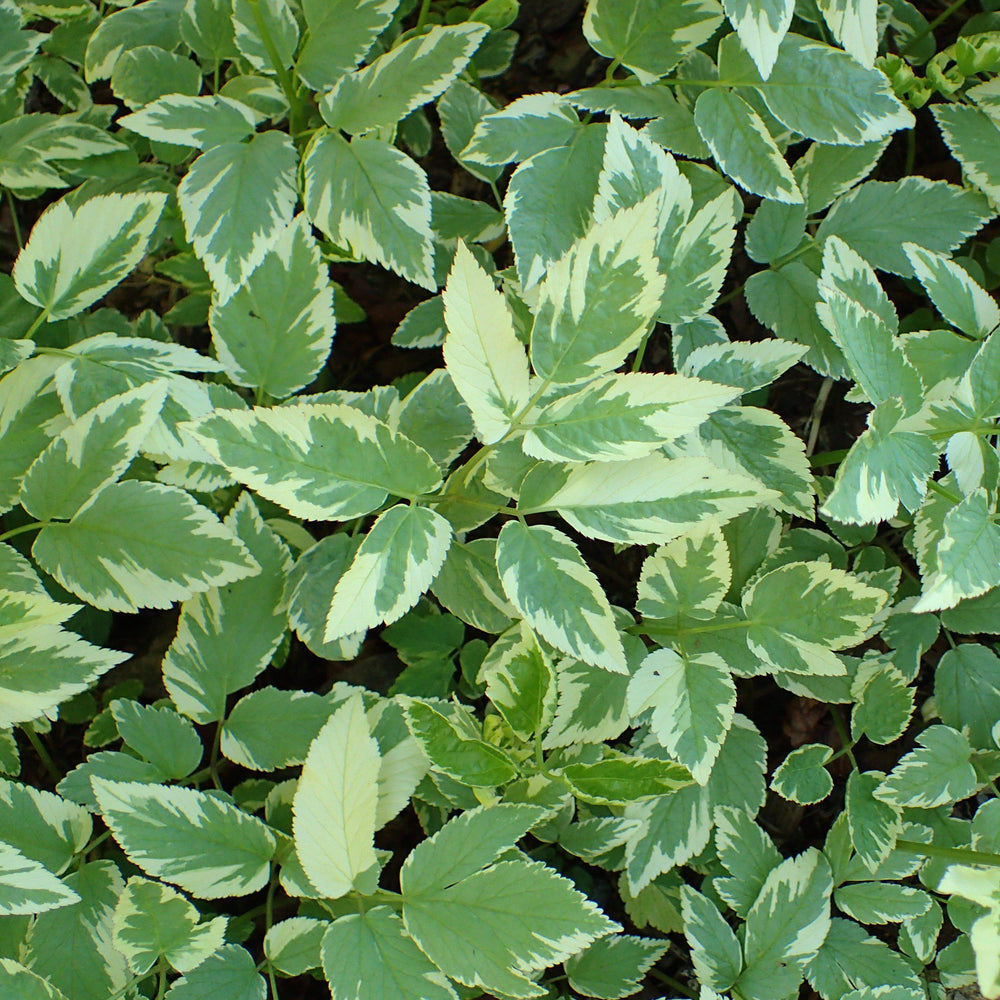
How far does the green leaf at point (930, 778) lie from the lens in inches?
59.9

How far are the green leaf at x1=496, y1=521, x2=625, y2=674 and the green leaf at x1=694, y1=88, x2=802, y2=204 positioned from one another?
76 cm

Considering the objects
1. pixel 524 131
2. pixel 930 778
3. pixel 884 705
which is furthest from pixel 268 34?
pixel 930 778

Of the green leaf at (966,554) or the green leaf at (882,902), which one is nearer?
the green leaf at (966,554)

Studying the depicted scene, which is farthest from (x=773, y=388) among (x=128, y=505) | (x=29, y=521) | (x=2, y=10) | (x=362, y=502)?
(x=2, y=10)

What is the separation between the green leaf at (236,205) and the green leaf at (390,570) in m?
0.54

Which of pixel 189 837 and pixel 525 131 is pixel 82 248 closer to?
pixel 525 131

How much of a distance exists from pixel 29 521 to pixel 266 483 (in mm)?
914

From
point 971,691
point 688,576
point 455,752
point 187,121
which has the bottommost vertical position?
point 971,691

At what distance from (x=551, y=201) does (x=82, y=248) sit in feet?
2.72

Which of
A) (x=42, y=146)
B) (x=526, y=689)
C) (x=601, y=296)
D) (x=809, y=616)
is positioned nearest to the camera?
(x=601, y=296)

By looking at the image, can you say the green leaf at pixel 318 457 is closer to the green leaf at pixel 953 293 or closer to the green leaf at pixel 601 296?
the green leaf at pixel 601 296

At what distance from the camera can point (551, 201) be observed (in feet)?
4.81

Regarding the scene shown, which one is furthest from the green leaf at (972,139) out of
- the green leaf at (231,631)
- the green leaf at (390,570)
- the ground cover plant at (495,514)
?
the green leaf at (231,631)

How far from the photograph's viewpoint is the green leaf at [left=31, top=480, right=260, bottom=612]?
4.45ft
